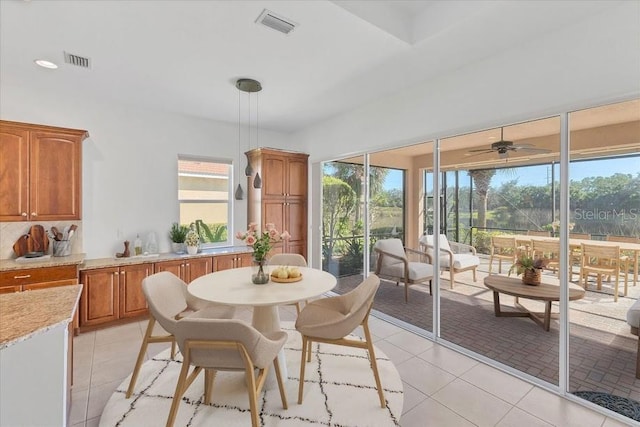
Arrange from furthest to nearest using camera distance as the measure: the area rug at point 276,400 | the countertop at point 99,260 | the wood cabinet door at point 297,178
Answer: the wood cabinet door at point 297,178 < the countertop at point 99,260 < the area rug at point 276,400

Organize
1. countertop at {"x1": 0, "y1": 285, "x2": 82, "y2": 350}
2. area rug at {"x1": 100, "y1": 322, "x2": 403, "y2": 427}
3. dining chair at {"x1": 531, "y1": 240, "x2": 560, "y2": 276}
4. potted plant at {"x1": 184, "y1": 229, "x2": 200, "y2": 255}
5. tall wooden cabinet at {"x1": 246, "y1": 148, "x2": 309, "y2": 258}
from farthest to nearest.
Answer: tall wooden cabinet at {"x1": 246, "y1": 148, "x2": 309, "y2": 258}
potted plant at {"x1": 184, "y1": 229, "x2": 200, "y2": 255}
dining chair at {"x1": 531, "y1": 240, "x2": 560, "y2": 276}
area rug at {"x1": 100, "y1": 322, "x2": 403, "y2": 427}
countertop at {"x1": 0, "y1": 285, "x2": 82, "y2": 350}

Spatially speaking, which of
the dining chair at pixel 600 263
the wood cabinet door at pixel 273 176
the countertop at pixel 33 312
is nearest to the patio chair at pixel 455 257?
the dining chair at pixel 600 263

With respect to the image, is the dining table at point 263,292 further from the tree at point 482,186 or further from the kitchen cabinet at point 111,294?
the tree at point 482,186

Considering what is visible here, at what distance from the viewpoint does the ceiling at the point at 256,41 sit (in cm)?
207

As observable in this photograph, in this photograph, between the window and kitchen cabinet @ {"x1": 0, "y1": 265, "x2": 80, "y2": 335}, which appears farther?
the window

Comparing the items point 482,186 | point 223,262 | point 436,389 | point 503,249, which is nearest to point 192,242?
point 223,262

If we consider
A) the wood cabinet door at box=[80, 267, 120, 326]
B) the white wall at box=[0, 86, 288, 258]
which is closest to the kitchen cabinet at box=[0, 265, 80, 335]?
the wood cabinet door at box=[80, 267, 120, 326]

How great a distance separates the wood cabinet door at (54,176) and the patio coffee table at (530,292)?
4800mm

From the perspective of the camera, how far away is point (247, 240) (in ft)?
8.19

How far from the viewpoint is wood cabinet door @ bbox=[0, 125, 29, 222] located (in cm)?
304

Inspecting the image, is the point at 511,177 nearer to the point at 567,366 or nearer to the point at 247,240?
the point at 567,366

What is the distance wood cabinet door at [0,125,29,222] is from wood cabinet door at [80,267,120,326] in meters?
0.90

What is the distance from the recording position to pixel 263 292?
220 centimetres

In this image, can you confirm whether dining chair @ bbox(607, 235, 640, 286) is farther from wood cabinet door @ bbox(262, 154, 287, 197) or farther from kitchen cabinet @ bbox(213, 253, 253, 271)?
kitchen cabinet @ bbox(213, 253, 253, 271)
